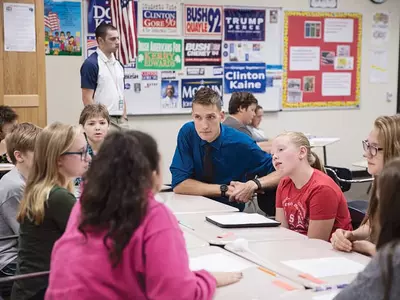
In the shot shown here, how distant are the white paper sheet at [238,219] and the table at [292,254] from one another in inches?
14.1

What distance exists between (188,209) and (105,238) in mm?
1938

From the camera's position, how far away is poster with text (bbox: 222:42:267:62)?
7.34m

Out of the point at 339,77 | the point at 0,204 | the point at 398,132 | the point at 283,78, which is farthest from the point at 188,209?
the point at 339,77

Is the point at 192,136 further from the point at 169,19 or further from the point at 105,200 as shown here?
the point at 169,19

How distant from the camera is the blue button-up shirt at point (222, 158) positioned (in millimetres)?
4023

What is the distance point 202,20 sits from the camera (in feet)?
23.3

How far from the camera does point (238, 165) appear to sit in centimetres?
408

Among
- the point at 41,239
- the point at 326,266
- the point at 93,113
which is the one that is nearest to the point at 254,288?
the point at 326,266

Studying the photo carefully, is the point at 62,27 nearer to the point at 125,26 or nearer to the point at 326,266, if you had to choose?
the point at 125,26

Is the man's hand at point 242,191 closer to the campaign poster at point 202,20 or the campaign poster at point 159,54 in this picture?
the campaign poster at point 159,54

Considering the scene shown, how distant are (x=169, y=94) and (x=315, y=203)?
4.24 m

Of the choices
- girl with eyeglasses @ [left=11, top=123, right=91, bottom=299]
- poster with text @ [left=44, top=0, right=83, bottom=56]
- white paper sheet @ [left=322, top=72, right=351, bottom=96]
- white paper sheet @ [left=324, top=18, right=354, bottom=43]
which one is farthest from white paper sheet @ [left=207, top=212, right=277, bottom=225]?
white paper sheet @ [left=324, top=18, right=354, bottom=43]

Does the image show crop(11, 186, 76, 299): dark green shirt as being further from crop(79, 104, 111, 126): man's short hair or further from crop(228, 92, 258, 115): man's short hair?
crop(228, 92, 258, 115): man's short hair

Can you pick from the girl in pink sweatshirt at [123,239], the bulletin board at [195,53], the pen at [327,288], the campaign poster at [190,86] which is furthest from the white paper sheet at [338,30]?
the girl in pink sweatshirt at [123,239]
